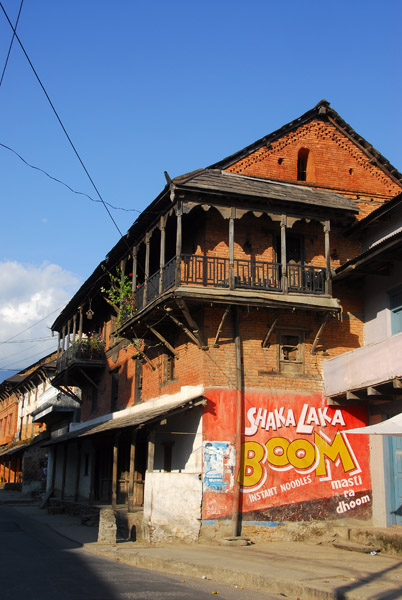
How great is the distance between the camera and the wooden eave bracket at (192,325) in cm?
1573

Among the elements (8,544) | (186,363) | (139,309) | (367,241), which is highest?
(367,241)

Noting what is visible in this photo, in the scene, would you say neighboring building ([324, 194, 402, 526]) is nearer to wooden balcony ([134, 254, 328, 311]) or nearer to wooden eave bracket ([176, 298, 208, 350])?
wooden balcony ([134, 254, 328, 311])

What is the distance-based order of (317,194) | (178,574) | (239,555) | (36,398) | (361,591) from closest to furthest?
(361,591) → (178,574) → (239,555) → (317,194) → (36,398)

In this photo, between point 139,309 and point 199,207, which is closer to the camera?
point 199,207

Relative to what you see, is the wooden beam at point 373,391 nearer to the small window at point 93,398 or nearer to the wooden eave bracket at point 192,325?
the wooden eave bracket at point 192,325

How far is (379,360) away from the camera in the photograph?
14.9m

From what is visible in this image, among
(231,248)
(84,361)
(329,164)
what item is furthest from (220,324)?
(84,361)

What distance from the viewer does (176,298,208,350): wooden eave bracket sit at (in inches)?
619

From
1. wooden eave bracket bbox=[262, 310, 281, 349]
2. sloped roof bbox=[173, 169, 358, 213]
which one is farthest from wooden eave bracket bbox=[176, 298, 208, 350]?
sloped roof bbox=[173, 169, 358, 213]

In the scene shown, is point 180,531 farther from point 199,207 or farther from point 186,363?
point 199,207

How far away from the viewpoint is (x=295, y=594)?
9.41 meters

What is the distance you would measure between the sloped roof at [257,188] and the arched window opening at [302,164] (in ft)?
3.79

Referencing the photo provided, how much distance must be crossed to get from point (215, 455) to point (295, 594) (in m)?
6.44

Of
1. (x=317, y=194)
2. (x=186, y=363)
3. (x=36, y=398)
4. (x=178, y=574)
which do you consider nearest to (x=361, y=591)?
(x=178, y=574)
